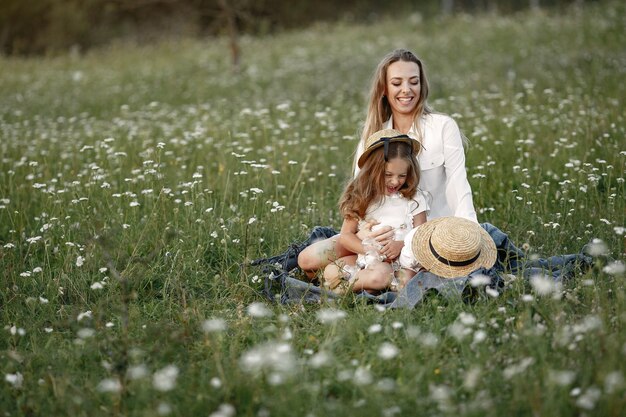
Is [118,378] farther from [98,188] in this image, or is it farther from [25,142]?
[25,142]

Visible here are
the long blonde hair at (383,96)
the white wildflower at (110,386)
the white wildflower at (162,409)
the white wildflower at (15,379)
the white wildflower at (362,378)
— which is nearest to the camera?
the white wildflower at (162,409)

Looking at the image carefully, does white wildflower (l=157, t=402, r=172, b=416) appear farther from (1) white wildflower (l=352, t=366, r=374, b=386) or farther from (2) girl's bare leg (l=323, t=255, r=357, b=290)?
(2) girl's bare leg (l=323, t=255, r=357, b=290)

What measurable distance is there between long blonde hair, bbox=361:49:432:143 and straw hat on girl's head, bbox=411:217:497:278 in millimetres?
907

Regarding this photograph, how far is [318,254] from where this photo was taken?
13.3 feet

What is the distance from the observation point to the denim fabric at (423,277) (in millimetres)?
3520

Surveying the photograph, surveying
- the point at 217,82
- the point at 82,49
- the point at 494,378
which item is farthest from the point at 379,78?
the point at 82,49

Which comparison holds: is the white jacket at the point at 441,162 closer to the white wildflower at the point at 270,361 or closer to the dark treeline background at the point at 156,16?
the white wildflower at the point at 270,361

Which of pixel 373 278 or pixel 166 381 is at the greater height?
pixel 166 381

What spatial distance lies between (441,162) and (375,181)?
0.59 meters

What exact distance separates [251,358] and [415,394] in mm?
622

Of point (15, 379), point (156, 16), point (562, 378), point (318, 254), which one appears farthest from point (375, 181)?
point (156, 16)

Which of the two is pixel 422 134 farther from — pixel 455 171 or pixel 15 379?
pixel 15 379

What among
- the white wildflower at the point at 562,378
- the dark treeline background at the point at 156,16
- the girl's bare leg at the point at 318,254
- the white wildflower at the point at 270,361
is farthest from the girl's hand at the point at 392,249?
the dark treeline background at the point at 156,16

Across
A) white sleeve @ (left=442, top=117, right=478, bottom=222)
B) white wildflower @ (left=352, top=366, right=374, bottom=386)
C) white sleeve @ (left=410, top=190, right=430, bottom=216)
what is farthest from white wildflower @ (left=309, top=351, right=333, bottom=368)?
white sleeve @ (left=442, top=117, right=478, bottom=222)
